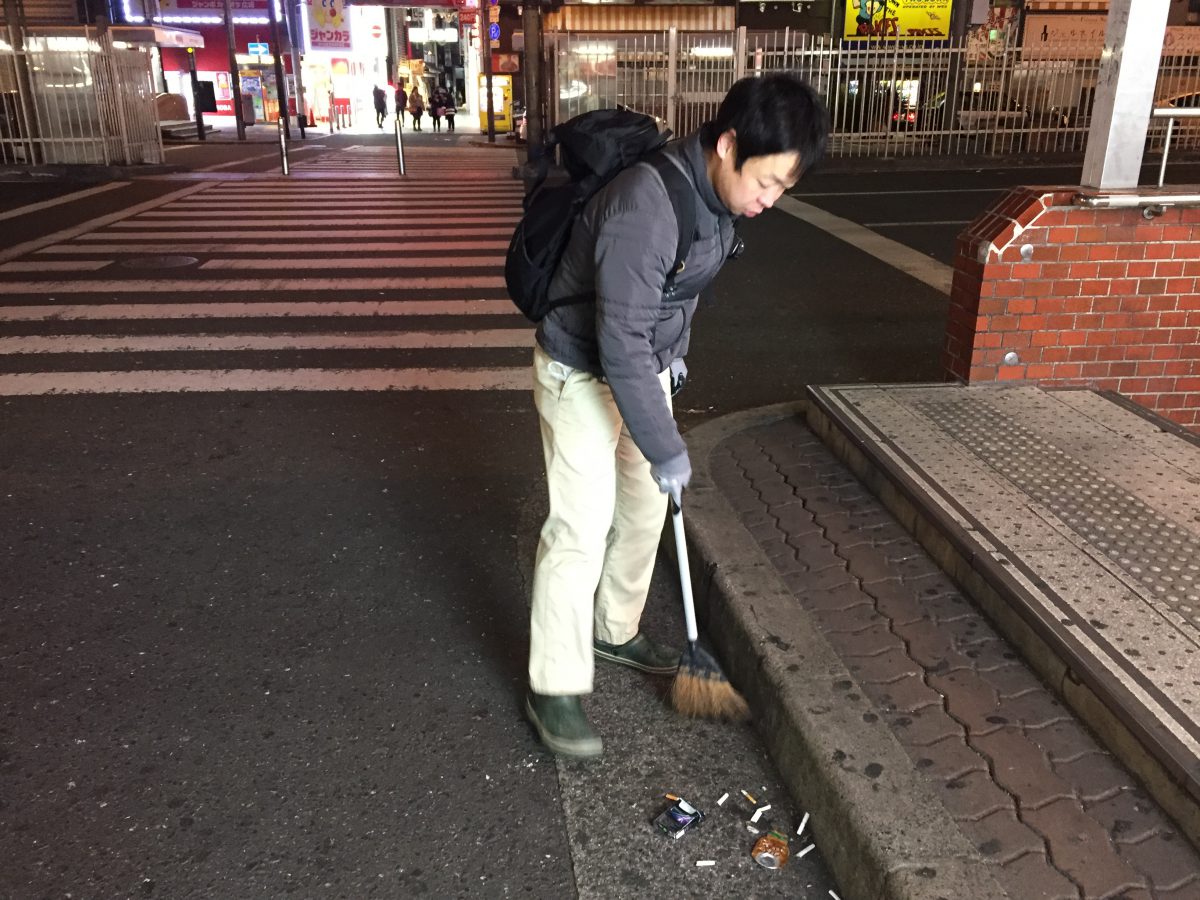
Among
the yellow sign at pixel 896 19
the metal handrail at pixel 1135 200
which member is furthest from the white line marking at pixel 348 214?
the yellow sign at pixel 896 19

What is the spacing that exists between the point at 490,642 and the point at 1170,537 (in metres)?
2.31

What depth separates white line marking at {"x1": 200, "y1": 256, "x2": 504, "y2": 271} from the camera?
960 centimetres

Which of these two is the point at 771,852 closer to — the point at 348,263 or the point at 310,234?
the point at 348,263

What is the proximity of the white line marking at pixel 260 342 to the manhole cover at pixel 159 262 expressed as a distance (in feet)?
8.55

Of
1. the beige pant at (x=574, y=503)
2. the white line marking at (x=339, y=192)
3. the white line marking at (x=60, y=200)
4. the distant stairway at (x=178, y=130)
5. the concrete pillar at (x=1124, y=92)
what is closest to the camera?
the beige pant at (x=574, y=503)

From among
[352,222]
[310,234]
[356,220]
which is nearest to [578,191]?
[310,234]

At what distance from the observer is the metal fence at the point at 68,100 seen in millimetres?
17844

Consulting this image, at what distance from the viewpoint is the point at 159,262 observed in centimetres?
984

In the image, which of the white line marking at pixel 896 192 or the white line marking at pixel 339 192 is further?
the white line marking at pixel 339 192

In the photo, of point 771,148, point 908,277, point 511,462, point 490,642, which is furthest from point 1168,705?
point 908,277

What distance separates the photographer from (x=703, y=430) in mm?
4898

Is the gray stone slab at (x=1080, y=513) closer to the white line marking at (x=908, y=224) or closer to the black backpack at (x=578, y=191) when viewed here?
the black backpack at (x=578, y=191)

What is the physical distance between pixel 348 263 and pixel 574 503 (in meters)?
7.68

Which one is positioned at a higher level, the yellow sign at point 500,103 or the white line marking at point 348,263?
the yellow sign at point 500,103
